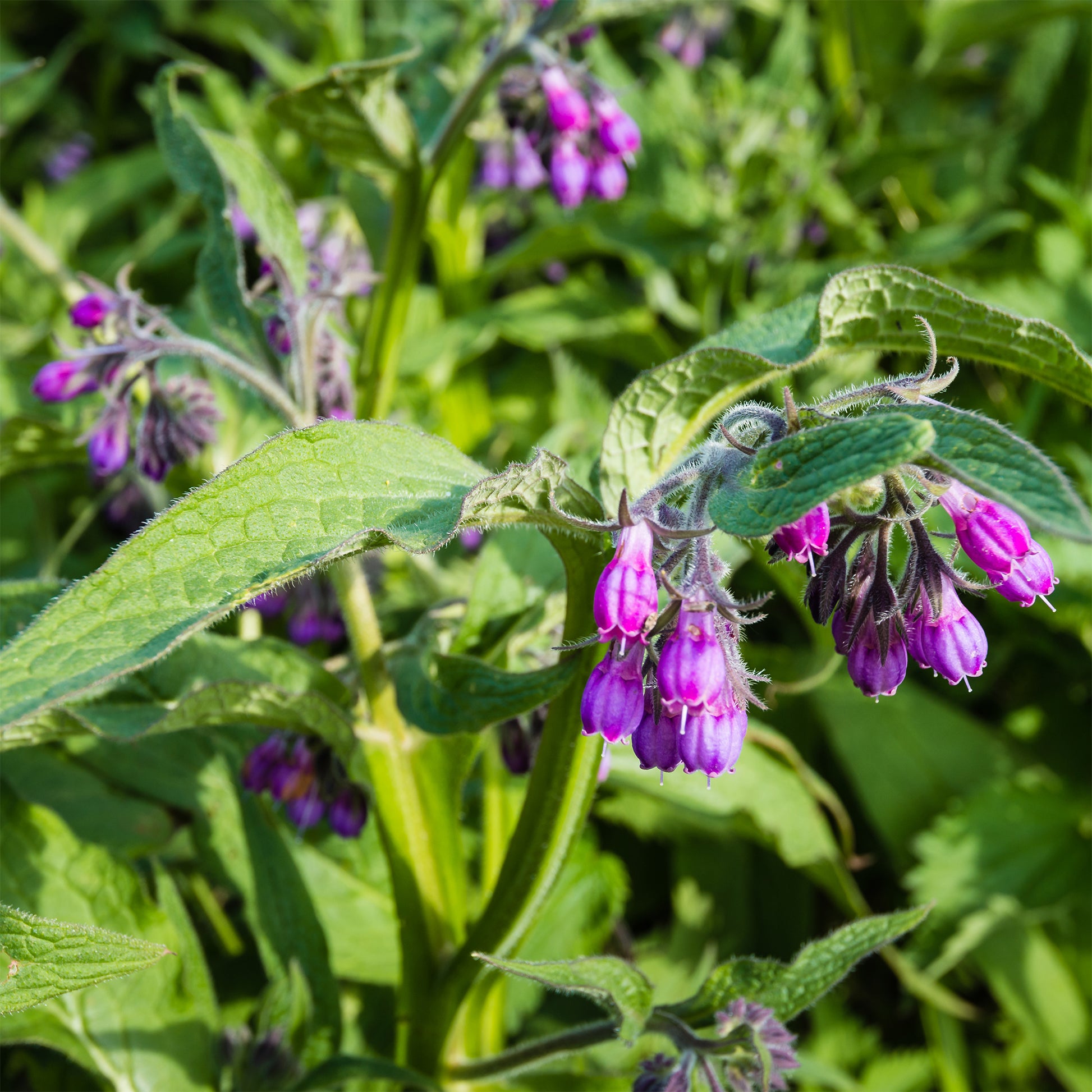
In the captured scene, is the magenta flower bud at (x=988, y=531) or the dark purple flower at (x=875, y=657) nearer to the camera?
the magenta flower bud at (x=988, y=531)

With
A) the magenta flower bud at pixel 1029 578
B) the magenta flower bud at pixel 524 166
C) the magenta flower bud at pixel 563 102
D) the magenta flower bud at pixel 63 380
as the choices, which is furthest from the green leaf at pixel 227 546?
the magenta flower bud at pixel 524 166

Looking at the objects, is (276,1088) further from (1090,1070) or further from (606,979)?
(1090,1070)

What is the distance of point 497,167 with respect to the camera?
138 inches

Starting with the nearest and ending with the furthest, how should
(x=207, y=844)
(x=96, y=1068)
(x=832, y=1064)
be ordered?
(x=96, y=1068), (x=207, y=844), (x=832, y=1064)

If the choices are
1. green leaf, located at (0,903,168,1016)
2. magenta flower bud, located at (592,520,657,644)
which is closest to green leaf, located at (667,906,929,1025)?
magenta flower bud, located at (592,520,657,644)

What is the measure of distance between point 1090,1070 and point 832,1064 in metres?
0.60

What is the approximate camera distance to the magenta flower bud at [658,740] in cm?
122

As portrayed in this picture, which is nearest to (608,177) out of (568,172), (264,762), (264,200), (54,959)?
(568,172)

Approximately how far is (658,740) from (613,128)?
1812 mm

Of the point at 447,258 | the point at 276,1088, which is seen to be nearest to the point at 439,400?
the point at 447,258

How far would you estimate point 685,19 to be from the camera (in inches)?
183

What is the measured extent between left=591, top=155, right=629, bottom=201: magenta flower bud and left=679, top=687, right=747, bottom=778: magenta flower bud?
182 centimetres

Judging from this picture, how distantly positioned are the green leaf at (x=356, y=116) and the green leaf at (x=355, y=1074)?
1.65 m

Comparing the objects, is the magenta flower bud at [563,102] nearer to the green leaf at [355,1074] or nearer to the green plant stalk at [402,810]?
the green plant stalk at [402,810]
